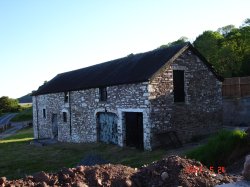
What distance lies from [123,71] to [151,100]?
366cm

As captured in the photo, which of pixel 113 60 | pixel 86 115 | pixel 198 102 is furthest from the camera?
pixel 113 60

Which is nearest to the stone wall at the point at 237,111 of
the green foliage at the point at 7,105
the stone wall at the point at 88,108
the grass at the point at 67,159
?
the stone wall at the point at 88,108

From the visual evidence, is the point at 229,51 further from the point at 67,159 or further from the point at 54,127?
the point at 67,159

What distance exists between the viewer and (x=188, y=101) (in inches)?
680

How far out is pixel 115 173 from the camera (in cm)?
659

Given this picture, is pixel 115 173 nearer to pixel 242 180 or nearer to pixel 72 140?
pixel 242 180

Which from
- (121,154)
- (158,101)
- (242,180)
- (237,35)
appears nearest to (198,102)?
(158,101)

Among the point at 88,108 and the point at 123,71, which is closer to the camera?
the point at 123,71

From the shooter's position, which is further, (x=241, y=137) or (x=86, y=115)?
(x=86, y=115)

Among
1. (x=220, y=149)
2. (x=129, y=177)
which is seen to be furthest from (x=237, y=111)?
(x=129, y=177)

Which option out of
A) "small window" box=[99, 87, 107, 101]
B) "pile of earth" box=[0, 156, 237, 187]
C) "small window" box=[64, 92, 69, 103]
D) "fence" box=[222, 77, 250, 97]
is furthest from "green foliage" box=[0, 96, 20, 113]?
"pile of earth" box=[0, 156, 237, 187]

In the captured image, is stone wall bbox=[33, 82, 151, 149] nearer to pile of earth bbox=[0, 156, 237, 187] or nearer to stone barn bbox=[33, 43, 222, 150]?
stone barn bbox=[33, 43, 222, 150]

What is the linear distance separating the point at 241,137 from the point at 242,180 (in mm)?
4168

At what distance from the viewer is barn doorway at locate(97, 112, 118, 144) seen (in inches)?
723
